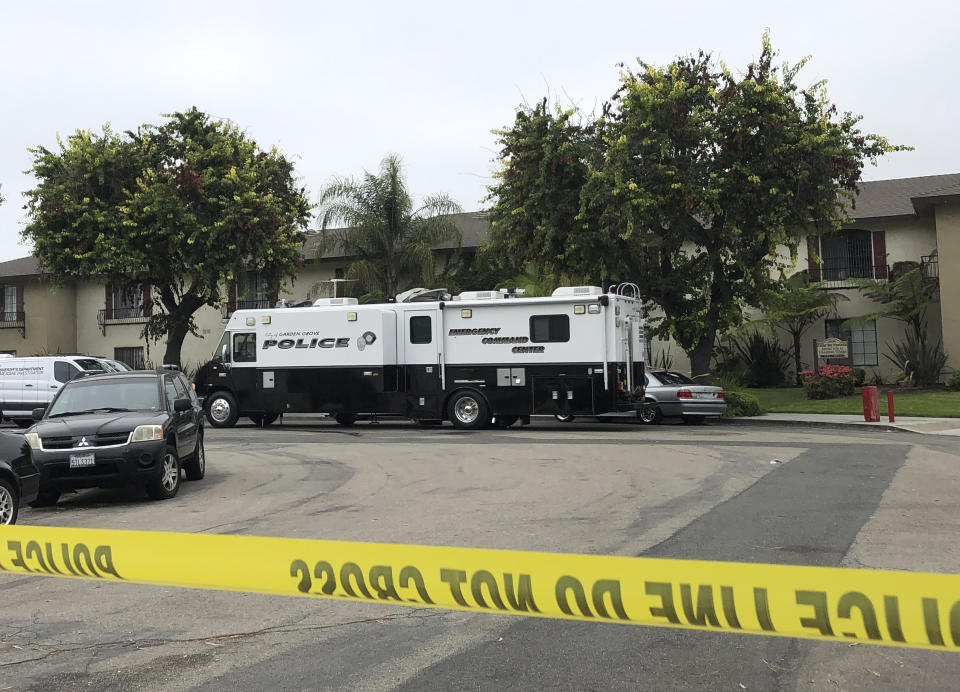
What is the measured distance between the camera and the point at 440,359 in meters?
21.9

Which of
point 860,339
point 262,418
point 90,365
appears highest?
point 860,339

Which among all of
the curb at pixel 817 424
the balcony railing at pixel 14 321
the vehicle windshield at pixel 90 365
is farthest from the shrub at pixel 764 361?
the balcony railing at pixel 14 321

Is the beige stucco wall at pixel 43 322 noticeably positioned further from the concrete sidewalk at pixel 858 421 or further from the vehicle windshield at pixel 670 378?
the concrete sidewalk at pixel 858 421

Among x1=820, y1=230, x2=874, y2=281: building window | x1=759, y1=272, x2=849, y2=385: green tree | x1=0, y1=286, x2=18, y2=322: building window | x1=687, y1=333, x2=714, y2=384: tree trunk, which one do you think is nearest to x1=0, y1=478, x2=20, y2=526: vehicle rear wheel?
x1=687, y1=333, x2=714, y2=384: tree trunk

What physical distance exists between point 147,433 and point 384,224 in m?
23.8

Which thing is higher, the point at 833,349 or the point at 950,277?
the point at 950,277

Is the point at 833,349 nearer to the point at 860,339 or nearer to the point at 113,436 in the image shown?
the point at 860,339

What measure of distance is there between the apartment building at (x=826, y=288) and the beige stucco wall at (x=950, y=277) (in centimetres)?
3

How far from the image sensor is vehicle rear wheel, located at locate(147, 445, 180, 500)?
11.1m

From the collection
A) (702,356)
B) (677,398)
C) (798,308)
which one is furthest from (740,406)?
(798,308)

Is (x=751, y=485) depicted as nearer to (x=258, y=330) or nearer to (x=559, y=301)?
(x=559, y=301)

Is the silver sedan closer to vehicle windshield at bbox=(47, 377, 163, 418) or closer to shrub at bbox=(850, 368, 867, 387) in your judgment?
shrub at bbox=(850, 368, 867, 387)

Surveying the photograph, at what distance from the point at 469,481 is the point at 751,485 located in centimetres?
353

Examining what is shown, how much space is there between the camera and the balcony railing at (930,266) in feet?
101
